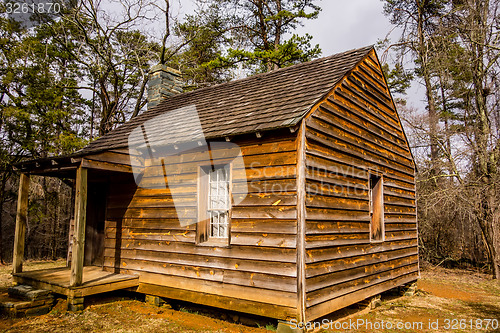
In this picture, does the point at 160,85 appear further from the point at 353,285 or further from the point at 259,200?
the point at 353,285

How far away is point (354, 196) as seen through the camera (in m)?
7.30

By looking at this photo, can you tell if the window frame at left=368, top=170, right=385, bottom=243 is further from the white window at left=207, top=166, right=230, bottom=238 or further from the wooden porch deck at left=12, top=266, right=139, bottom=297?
the wooden porch deck at left=12, top=266, right=139, bottom=297

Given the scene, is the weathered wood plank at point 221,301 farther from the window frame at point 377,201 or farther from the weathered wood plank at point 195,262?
the window frame at point 377,201

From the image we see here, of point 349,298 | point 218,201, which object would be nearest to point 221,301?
point 218,201

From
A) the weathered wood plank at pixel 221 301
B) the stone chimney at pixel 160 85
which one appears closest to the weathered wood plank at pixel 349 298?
the weathered wood plank at pixel 221 301

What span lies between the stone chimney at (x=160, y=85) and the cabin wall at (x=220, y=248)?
4.83 m

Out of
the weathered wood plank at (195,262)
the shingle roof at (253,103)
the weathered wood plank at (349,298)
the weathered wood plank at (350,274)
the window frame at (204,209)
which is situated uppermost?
the shingle roof at (253,103)

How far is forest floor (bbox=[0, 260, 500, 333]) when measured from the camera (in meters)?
6.12

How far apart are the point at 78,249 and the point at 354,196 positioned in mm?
5520

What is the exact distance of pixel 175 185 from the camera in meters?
7.64

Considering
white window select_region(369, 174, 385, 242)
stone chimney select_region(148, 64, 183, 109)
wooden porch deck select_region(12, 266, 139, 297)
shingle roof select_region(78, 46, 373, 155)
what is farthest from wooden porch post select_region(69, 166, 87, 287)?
white window select_region(369, 174, 385, 242)

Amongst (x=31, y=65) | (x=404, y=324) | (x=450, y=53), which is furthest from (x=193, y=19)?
(x=404, y=324)

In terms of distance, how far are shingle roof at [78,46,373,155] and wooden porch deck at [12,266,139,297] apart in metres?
2.65

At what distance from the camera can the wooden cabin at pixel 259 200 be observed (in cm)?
589
